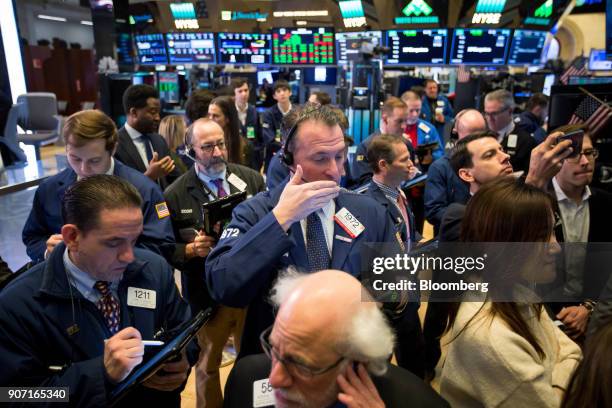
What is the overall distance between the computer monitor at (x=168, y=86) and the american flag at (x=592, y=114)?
7.37 m

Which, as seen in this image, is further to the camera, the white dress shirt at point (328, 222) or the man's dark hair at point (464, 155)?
the man's dark hair at point (464, 155)

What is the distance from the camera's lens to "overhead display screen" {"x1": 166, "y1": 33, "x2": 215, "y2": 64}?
31.1 ft

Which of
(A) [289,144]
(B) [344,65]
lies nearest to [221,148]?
(A) [289,144]

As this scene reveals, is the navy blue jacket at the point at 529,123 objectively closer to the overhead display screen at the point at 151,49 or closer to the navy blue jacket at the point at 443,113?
the navy blue jacket at the point at 443,113

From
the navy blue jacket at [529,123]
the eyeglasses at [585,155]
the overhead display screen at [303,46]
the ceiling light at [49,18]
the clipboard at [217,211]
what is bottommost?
the navy blue jacket at [529,123]

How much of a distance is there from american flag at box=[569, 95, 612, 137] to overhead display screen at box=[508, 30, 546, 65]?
6.36 m

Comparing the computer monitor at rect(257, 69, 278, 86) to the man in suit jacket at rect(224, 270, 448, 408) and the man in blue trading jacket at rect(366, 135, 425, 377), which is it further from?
the man in suit jacket at rect(224, 270, 448, 408)

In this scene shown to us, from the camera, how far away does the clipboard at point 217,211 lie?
2148 mm

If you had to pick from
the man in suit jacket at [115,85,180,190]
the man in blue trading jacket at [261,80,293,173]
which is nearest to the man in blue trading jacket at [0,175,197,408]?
the man in suit jacket at [115,85,180,190]

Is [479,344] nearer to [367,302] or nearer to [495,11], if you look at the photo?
[367,302]

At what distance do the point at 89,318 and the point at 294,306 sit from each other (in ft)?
2.85

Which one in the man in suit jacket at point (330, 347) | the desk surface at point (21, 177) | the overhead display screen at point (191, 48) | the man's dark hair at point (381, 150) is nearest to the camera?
the man in suit jacket at point (330, 347)

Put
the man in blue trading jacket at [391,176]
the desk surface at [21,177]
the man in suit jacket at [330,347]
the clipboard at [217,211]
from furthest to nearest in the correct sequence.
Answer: the desk surface at [21,177] → the man in blue trading jacket at [391,176] → the clipboard at [217,211] → the man in suit jacket at [330,347]

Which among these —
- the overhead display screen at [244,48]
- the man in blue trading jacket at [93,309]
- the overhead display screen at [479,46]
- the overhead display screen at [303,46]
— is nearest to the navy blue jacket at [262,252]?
the man in blue trading jacket at [93,309]
